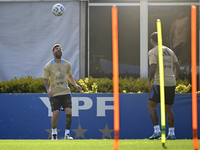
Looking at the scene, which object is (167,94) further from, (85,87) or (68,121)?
(85,87)

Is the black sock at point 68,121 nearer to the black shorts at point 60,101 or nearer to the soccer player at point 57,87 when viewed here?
the soccer player at point 57,87

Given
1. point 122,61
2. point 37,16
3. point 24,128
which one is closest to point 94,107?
point 24,128

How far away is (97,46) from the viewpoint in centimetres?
1231

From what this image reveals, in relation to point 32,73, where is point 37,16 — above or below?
above

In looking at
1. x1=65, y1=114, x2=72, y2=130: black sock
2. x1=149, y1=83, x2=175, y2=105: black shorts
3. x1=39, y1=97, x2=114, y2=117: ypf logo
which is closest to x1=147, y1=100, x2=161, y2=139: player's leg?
x1=149, y1=83, x2=175, y2=105: black shorts

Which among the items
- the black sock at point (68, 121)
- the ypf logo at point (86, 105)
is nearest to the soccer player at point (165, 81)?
the black sock at point (68, 121)

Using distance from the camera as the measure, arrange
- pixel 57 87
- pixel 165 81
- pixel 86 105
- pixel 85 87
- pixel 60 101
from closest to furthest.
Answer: pixel 165 81 → pixel 57 87 → pixel 60 101 → pixel 86 105 → pixel 85 87

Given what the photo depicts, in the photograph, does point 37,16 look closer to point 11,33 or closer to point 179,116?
point 11,33

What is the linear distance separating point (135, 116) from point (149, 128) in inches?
18.5

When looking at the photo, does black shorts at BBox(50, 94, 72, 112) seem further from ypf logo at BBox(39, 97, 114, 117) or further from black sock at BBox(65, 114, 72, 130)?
ypf logo at BBox(39, 97, 114, 117)

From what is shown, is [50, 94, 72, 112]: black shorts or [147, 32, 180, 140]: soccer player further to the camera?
[50, 94, 72, 112]: black shorts

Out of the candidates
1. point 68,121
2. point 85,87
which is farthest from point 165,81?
point 85,87

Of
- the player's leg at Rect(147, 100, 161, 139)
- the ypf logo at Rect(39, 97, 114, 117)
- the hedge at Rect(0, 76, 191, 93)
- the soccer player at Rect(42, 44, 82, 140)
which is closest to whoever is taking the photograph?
the player's leg at Rect(147, 100, 161, 139)

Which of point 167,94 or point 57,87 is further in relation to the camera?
point 57,87
